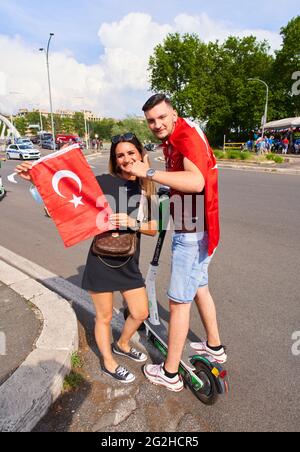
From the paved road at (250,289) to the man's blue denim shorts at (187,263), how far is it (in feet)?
2.57

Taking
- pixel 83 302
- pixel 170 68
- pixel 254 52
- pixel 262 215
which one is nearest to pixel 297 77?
pixel 254 52

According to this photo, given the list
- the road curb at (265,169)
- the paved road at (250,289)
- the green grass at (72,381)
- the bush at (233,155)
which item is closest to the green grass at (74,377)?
the green grass at (72,381)

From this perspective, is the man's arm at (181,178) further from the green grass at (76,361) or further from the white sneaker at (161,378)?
the green grass at (76,361)

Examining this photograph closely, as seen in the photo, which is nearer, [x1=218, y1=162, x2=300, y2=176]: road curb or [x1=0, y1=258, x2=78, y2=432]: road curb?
[x1=0, y1=258, x2=78, y2=432]: road curb

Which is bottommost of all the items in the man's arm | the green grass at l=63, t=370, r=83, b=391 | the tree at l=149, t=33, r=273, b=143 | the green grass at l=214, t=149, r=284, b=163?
the green grass at l=63, t=370, r=83, b=391

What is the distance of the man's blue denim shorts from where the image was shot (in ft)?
6.89

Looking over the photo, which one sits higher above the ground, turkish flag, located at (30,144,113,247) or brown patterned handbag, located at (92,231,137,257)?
turkish flag, located at (30,144,113,247)

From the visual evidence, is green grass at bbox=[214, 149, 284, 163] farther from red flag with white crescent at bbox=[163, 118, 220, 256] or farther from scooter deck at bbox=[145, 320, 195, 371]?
red flag with white crescent at bbox=[163, 118, 220, 256]

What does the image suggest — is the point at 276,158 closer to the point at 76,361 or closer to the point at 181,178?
the point at 76,361

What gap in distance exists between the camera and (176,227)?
2.15 meters

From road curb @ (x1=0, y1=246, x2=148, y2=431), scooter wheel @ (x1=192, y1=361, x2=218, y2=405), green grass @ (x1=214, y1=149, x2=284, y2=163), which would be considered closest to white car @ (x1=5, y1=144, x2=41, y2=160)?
green grass @ (x1=214, y1=149, x2=284, y2=163)

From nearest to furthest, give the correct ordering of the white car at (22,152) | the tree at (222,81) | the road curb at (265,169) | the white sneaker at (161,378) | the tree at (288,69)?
the white sneaker at (161,378)
the road curb at (265,169)
the white car at (22,152)
the tree at (288,69)
the tree at (222,81)

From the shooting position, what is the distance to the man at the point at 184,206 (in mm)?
1753

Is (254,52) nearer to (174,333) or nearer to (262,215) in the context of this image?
(262,215)
